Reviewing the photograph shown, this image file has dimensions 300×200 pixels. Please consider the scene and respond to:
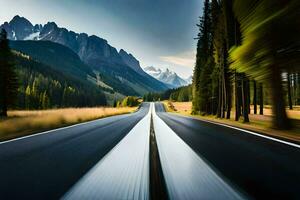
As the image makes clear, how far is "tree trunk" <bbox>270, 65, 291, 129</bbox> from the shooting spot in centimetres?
1159

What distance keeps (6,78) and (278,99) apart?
39004 millimetres

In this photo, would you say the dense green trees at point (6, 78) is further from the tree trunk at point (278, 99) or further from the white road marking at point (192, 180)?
the white road marking at point (192, 180)

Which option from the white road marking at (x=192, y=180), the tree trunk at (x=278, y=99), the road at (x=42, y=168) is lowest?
the white road marking at (x=192, y=180)

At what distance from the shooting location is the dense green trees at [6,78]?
39312 mm

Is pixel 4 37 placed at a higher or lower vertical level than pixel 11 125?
higher

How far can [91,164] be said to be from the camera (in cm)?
529

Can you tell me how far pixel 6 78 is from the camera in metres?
39.8

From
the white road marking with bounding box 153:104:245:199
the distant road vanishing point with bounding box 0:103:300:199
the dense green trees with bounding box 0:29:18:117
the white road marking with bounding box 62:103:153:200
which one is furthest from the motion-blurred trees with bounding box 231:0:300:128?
the dense green trees with bounding box 0:29:18:117

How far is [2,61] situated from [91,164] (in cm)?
4053

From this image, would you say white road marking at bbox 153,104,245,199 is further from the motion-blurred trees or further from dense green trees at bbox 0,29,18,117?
dense green trees at bbox 0,29,18,117

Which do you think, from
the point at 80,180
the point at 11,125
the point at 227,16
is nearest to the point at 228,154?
the point at 80,180

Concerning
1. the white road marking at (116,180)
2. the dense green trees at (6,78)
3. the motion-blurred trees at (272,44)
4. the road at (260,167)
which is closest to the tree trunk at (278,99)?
the motion-blurred trees at (272,44)

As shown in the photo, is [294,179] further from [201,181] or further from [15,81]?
[15,81]

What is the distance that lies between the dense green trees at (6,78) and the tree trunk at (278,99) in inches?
1498
